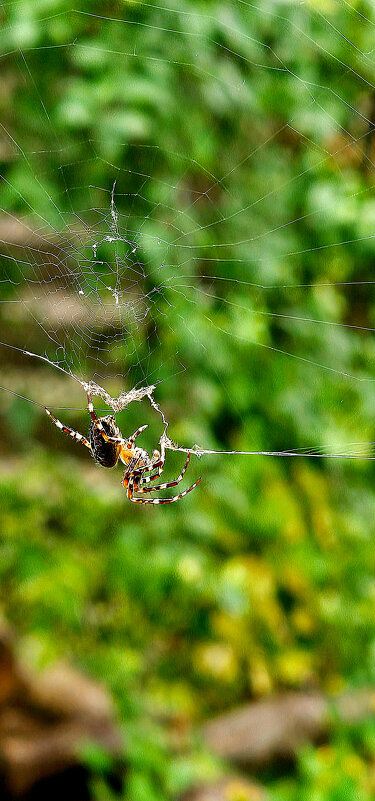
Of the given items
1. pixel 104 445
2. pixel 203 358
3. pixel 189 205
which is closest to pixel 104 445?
pixel 104 445

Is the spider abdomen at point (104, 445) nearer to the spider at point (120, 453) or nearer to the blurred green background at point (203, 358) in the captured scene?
the spider at point (120, 453)

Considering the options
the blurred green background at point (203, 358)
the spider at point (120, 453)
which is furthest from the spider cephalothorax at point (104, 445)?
the blurred green background at point (203, 358)

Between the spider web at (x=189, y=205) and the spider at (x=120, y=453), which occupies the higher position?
the spider web at (x=189, y=205)

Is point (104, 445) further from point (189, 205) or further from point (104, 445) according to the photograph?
point (189, 205)

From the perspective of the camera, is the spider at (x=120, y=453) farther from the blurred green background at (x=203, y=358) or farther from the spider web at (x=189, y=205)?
the blurred green background at (x=203, y=358)

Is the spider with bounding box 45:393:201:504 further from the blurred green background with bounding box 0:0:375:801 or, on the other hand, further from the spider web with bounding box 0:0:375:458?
the blurred green background with bounding box 0:0:375:801

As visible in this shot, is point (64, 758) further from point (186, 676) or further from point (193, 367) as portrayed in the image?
point (193, 367)

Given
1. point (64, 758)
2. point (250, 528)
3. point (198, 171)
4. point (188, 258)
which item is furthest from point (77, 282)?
point (64, 758)

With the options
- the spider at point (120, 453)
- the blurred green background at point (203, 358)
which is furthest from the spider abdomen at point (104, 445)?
the blurred green background at point (203, 358)
